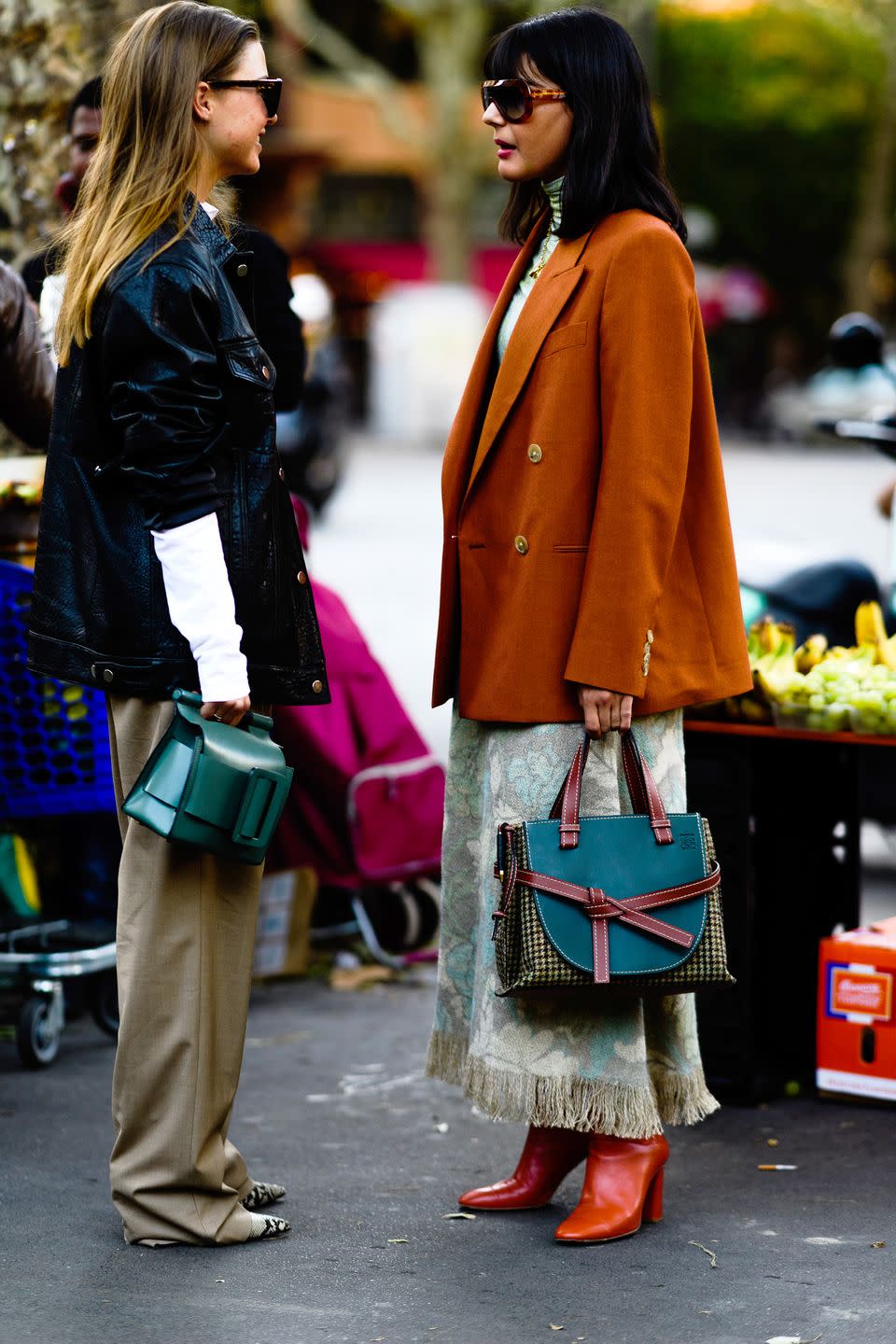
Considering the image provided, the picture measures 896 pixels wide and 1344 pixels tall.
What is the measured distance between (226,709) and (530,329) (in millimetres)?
888

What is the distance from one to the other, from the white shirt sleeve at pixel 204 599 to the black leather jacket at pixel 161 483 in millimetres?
37

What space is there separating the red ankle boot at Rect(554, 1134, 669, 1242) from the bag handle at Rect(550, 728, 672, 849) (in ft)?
1.99

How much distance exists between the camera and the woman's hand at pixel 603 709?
3463 mm

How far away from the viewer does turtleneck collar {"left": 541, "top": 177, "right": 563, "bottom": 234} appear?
11.8ft

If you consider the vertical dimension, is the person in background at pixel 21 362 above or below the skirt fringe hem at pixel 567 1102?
above

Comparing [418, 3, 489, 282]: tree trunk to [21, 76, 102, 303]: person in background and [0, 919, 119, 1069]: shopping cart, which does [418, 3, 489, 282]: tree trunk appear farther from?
[0, 919, 119, 1069]: shopping cart

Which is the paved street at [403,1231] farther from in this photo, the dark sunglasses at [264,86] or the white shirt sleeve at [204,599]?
the dark sunglasses at [264,86]

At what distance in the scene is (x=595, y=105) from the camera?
11.5 ft

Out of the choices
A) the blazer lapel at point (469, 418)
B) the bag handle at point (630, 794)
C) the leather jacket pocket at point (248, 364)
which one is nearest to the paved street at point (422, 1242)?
the bag handle at point (630, 794)

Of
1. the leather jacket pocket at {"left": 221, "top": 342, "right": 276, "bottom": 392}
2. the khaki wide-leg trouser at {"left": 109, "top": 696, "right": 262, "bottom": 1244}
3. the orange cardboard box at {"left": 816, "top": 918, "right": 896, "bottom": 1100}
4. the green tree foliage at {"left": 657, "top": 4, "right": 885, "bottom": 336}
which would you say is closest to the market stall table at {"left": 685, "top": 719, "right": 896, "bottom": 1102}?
the orange cardboard box at {"left": 816, "top": 918, "right": 896, "bottom": 1100}

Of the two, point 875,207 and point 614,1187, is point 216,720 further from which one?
point 875,207

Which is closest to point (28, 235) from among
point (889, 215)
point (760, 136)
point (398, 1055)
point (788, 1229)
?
point (398, 1055)

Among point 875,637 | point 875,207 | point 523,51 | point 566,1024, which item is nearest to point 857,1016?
point 875,637

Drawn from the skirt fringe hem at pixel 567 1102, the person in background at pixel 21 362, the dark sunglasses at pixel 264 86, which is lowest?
the skirt fringe hem at pixel 567 1102
